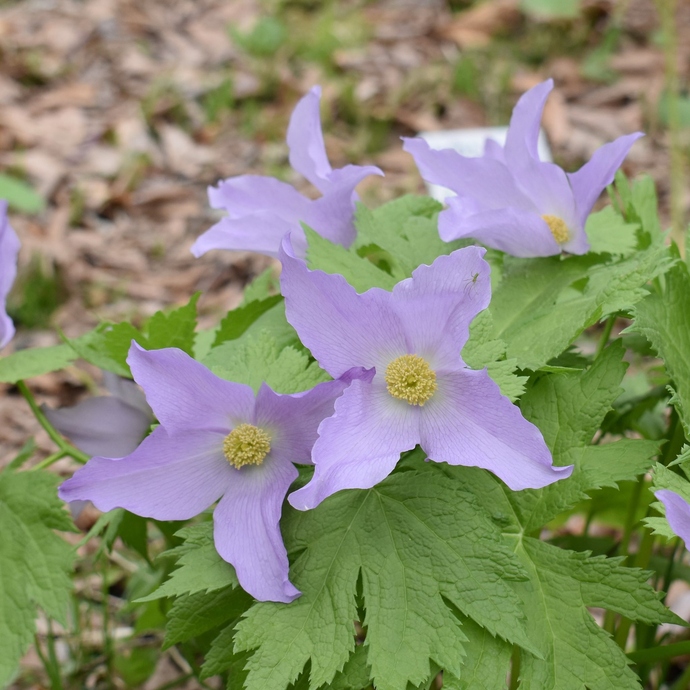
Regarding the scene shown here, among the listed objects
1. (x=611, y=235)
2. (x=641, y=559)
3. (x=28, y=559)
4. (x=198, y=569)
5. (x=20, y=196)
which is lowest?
(x=20, y=196)

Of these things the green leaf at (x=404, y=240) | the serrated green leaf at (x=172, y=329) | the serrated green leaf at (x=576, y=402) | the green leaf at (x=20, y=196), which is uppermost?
the green leaf at (x=404, y=240)

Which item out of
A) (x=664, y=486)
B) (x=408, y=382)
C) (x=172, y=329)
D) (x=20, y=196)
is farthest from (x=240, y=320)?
(x=20, y=196)

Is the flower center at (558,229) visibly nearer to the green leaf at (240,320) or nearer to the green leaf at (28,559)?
the green leaf at (240,320)

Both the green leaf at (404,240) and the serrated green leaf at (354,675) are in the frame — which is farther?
the green leaf at (404,240)

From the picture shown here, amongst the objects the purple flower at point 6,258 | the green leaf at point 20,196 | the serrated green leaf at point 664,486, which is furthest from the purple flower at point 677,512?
the green leaf at point 20,196

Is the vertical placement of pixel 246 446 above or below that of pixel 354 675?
above

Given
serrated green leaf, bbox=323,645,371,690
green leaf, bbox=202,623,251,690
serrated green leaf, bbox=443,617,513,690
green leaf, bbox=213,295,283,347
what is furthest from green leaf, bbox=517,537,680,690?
green leaf, bbox=213,295,283,347

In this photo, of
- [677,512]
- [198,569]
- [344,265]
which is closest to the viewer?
[677,512]

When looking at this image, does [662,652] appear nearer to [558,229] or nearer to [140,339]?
[558,229]
